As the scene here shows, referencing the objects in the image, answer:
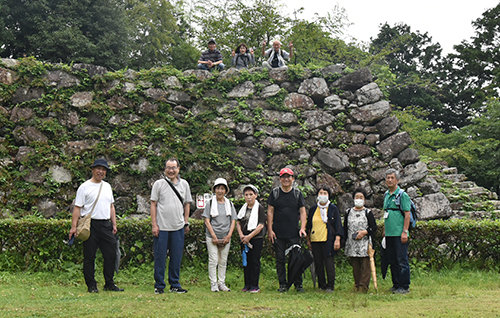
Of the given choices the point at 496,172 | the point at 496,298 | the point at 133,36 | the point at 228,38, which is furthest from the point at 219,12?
Result: the point at 496,298

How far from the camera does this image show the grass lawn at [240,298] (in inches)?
166

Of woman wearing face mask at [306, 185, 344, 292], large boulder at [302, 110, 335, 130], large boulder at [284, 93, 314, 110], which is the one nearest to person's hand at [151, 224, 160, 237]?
woman wearing face mask at [306, 185, 344, 292]

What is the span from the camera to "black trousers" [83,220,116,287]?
217 inches

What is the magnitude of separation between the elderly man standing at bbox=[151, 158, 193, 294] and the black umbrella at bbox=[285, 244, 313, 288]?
59.7 inches

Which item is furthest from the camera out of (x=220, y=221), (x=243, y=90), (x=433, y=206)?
(x=243, y=90)

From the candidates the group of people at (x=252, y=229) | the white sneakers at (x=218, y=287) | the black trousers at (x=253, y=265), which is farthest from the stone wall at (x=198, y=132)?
the white sneakers at (x=218, y=287)

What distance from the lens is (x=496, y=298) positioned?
17.1ft

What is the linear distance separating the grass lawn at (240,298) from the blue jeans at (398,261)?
8.1 inches

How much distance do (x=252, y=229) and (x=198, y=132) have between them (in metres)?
4.60

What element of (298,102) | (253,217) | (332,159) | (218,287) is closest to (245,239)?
(253,217)

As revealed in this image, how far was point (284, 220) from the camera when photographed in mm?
6004

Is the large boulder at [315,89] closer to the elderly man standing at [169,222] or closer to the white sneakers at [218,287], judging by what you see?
the elderly man standing at [169,222]

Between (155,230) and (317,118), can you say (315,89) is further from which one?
(155,230)

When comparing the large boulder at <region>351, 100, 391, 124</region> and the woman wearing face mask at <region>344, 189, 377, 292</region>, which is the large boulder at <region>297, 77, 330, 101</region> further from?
the woman wearing face mask at <region>344, 189, 377, 292</region>
